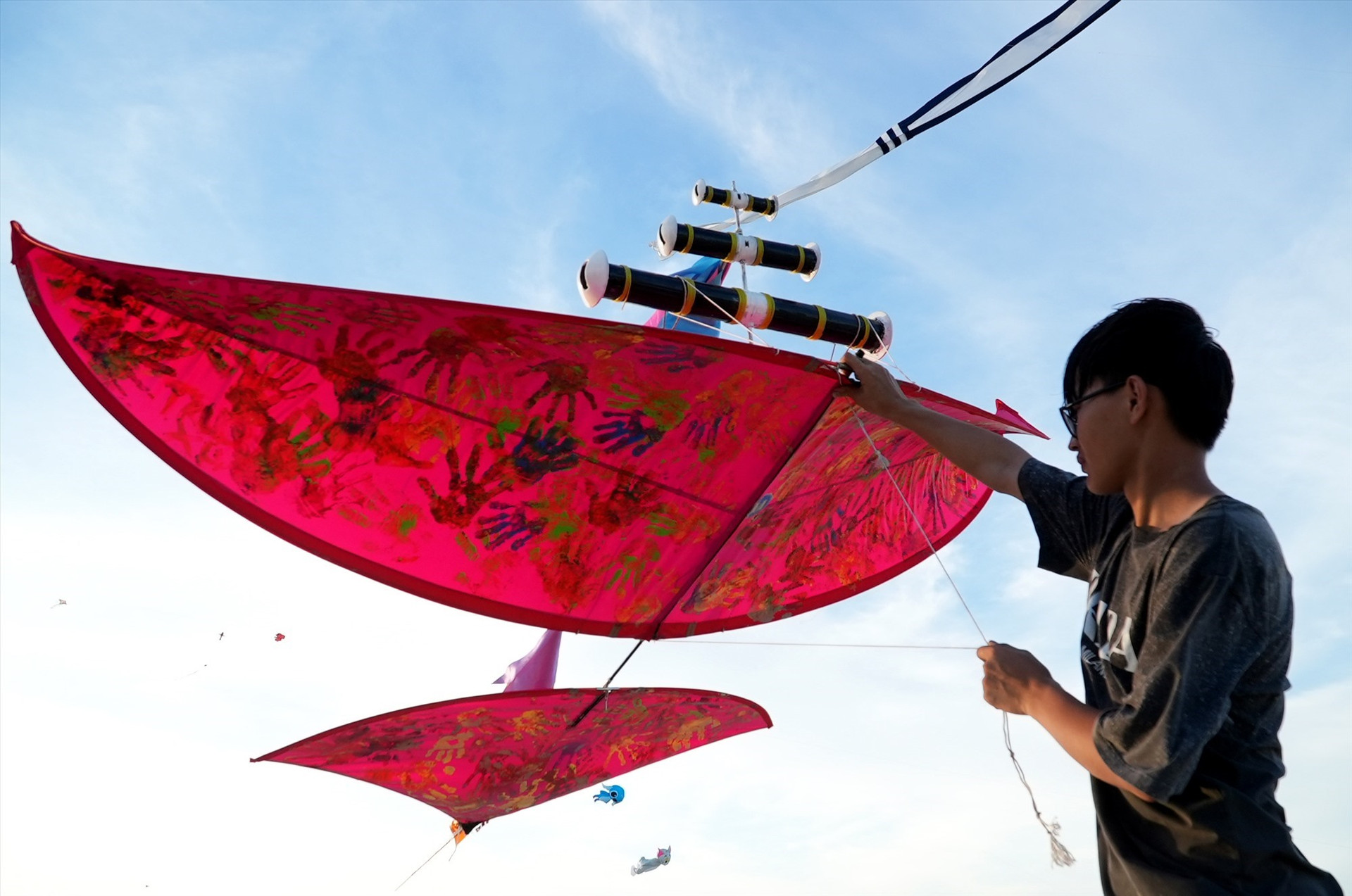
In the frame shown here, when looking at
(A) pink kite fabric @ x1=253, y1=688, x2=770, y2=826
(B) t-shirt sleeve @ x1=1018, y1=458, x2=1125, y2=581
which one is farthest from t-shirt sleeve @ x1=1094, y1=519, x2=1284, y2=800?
(A) pink kite fabric @ x1=253, y1=688, x2=770, y2=826

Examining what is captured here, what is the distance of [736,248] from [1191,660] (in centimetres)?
239

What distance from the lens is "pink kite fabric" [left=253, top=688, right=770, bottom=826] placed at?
3.18 meters

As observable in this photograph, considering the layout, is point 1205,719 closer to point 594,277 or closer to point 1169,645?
point 1169,645

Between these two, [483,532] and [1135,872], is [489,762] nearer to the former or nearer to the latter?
[483,532]

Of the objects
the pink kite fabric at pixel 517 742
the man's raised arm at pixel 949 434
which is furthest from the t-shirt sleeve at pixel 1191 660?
the pink kite fabric at pixel 517 742

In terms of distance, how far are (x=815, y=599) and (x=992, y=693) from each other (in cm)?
202

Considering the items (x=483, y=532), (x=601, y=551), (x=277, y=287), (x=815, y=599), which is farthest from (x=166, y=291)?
(x=815, y=599)

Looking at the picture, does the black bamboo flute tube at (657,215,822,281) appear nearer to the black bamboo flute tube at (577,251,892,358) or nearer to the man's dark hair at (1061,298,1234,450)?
the black bamboo flute tube at (577,251,892,358)

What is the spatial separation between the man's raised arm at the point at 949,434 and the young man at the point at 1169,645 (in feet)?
0.77

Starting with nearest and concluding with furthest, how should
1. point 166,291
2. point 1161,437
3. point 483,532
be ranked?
point 1161,437 → point 166,291 → point 483,532

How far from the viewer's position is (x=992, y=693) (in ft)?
4.78

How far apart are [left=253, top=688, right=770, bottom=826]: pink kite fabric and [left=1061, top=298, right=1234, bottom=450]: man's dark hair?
7.15 ft

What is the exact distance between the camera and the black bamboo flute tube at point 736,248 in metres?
3.29

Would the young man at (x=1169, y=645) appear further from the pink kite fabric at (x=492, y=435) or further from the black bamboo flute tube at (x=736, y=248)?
the black bamboo flute tube at (x=736, y=248)
